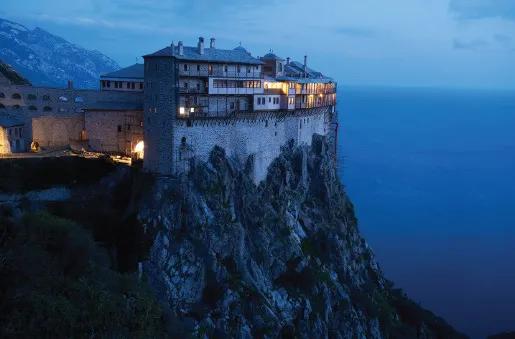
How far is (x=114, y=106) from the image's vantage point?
5978 cm

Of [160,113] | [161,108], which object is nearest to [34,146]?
[160,113]

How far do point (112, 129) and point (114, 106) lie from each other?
2.44 metres

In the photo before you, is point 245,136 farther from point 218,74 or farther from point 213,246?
point 213,246

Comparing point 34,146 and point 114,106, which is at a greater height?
point 114,106

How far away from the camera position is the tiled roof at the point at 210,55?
51062 millimetres

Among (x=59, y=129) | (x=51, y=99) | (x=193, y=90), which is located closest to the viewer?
(x=193, y=90)

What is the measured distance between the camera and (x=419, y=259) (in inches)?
3858

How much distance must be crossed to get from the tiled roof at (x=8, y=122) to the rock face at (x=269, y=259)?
18909mm

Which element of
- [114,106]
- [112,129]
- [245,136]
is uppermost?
[114,106]

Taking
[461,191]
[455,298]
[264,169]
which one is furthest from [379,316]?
[461,191]

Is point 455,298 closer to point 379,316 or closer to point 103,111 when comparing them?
point 379,316

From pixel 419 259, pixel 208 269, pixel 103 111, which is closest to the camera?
pixel 208 269

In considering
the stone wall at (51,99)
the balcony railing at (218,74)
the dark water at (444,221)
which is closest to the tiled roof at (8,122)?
the stone wall at (51,99)

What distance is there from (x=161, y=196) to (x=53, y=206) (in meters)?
9.99
